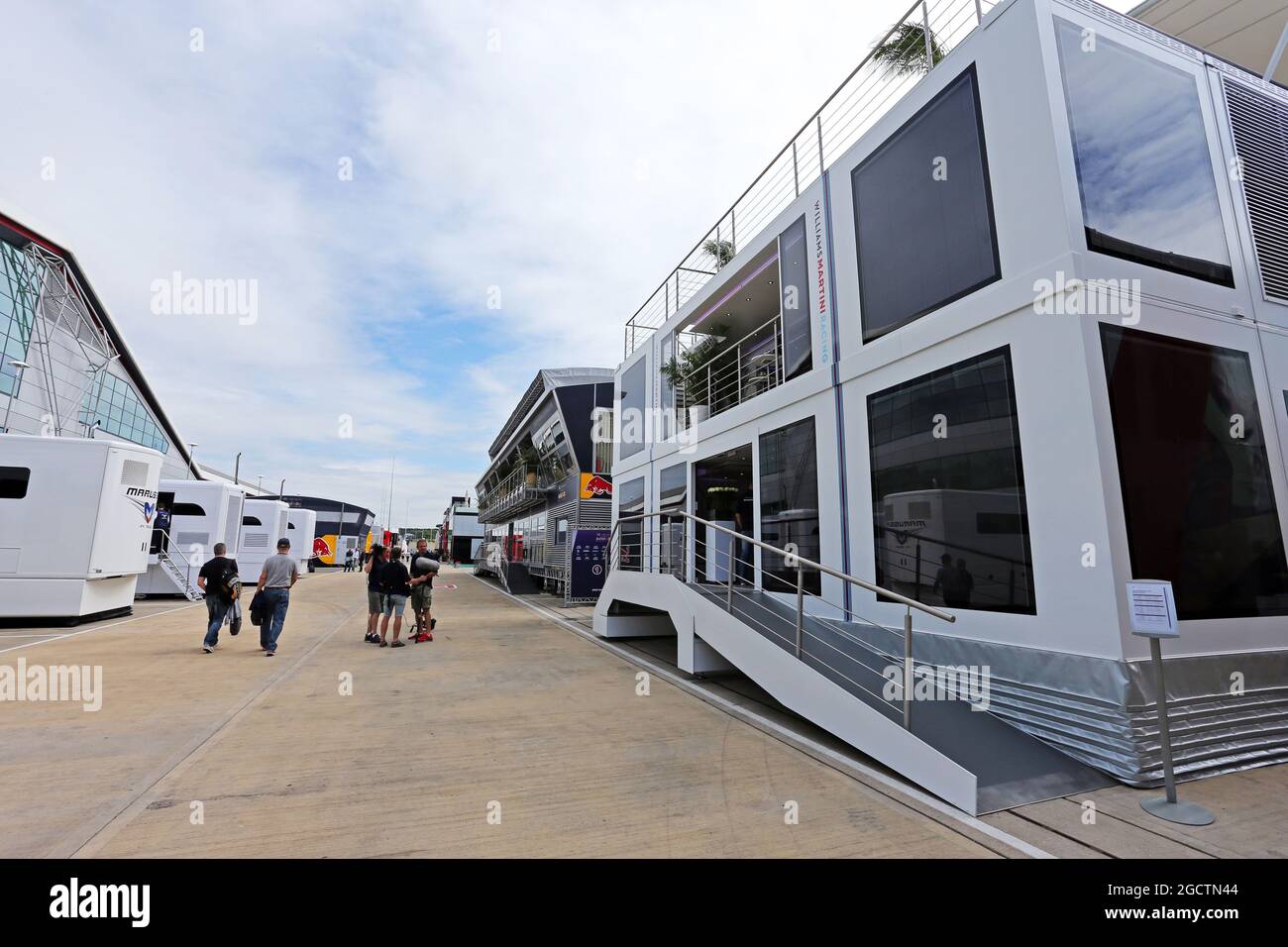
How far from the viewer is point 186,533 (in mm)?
17312

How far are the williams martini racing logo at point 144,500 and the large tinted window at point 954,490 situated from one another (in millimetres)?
14819

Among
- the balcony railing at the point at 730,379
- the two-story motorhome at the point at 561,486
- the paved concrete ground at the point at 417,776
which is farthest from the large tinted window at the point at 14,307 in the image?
the balcony railing at the point at 730,379

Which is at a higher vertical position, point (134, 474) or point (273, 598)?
point (134, 474)

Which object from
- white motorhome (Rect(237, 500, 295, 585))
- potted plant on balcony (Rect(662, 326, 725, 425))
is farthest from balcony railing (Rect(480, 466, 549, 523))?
potted plant on balcony (Rect(662, 326, 725, 425))

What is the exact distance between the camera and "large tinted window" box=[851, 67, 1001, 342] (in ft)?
18.6

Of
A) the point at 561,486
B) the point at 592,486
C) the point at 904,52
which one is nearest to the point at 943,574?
the point at 904,52

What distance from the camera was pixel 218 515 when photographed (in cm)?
1750

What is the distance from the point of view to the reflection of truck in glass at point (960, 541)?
495 cm

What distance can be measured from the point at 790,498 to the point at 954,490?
2.75m

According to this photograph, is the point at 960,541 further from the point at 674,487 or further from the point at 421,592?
the point at 421,592

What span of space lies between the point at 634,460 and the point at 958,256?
945cm

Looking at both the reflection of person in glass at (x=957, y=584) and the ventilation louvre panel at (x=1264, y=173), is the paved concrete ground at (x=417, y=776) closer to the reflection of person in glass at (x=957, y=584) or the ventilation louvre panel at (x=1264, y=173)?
the reflection of person in glass at (x=957, y=584)
